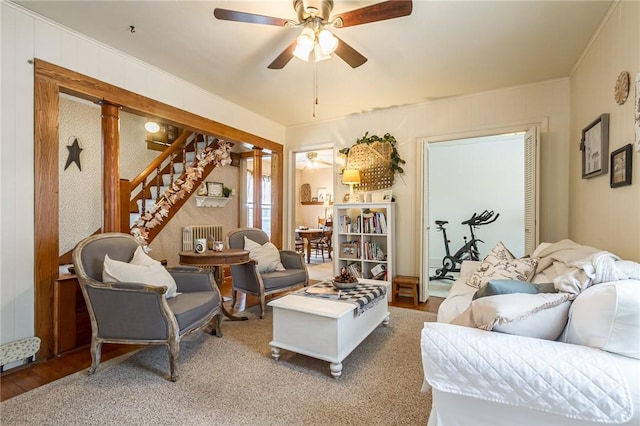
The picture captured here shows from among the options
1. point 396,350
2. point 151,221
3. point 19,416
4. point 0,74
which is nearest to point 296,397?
point 396,350

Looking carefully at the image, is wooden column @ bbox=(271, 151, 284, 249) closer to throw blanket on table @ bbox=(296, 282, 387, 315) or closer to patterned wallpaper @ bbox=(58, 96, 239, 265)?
patterned wallpaper @ bbox=(58, 96, 239, 265)

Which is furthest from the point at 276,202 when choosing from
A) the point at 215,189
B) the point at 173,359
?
the point at 173,359

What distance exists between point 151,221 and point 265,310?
2.32m

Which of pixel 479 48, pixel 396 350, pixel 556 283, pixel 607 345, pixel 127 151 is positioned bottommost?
pixel 396 350

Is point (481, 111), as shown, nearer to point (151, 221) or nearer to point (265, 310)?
point (265, 310)

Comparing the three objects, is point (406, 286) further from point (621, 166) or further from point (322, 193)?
point (322, 193)

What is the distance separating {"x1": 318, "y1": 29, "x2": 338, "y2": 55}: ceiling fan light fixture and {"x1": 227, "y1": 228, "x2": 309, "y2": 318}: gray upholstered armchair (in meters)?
2.22

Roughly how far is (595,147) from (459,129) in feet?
5.28

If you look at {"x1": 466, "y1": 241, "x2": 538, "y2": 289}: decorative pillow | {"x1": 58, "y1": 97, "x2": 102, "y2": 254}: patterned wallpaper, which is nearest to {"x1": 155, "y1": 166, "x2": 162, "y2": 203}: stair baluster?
{"x1": 58, "y1": 97, "x2": 102, "y2": 254}: patterned wallpaper

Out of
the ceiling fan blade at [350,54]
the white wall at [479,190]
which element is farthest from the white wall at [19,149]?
the white wall at [479,190]

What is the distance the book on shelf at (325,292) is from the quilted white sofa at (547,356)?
4.15 feet

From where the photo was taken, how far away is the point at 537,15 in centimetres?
234

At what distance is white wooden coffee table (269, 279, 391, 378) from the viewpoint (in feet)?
6.97

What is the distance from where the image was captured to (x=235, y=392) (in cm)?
193
